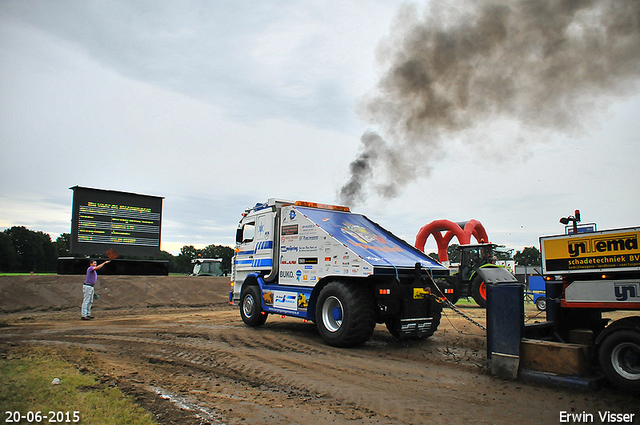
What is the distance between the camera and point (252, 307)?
10867 millimetres

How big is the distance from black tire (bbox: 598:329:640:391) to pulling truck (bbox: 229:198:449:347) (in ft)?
11.4

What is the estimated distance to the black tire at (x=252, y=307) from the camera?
→ 34.9 ft

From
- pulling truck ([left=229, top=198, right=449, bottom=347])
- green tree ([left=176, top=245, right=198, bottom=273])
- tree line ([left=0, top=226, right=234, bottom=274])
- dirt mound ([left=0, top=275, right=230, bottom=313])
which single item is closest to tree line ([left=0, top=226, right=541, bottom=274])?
tree line ([left=0, top=226, right=234, bottom=274])

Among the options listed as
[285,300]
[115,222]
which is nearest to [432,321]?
[285,300]

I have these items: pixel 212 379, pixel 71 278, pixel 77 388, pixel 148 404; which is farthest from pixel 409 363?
pixel 71 278

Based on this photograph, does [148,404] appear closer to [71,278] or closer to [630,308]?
[630,308]

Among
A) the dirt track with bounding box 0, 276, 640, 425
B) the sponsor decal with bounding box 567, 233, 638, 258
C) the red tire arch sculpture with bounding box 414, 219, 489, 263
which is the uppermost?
the red tire arch sculpture with bounding box 414, 219, 489, 263

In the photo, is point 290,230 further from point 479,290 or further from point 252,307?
point 479,290

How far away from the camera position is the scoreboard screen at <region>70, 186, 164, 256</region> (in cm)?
1828

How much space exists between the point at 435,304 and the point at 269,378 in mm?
4241

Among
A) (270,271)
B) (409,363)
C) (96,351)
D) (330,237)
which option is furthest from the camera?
(270,271)

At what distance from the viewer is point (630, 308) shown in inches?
191

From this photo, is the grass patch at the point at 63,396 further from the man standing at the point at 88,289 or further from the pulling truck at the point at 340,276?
the man standing at the point at 88,289
